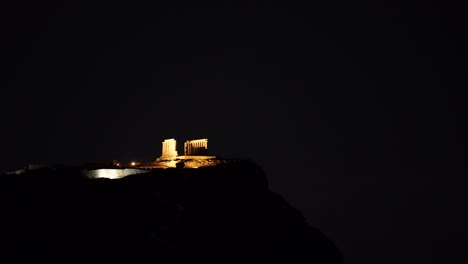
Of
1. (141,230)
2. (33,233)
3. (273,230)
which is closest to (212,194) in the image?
(273,230)

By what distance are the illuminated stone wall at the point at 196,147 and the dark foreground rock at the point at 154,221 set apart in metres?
12.9

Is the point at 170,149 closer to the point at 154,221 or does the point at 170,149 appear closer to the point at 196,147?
the point at 196,147

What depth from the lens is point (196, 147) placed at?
66.8 meters

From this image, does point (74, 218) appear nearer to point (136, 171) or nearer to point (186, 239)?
point (186, 239)

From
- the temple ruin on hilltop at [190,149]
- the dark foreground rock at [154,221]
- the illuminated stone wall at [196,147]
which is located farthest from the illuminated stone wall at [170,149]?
the dark foreground rock at [154,221]

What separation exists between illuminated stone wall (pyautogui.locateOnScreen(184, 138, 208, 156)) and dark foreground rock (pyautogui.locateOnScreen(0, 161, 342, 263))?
42.3 ft

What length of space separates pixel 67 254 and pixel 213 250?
11.6 m

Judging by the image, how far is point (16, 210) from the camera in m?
40.2

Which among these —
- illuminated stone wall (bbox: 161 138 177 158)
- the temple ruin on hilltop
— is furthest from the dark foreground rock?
illuminated stone wall (bbox: 161 138 177 158)

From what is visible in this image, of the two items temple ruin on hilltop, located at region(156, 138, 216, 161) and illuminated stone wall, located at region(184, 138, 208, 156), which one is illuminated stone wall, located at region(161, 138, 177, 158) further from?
illuminated stone wall, located at region(184, 138, 208, 156)

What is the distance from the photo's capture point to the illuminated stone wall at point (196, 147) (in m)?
66.2

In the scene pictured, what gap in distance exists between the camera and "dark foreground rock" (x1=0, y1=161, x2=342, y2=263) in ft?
123

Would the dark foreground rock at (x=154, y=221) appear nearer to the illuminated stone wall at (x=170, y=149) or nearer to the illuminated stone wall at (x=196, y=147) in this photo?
the illuminated stone wall at (x=196, y=147)

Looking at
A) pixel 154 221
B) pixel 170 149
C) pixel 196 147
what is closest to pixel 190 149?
pixel 196 147
